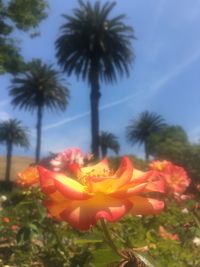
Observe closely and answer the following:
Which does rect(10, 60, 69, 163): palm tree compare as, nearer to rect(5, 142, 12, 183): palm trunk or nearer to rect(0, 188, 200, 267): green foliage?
rect(5, 142, 12, 183): palm trunk

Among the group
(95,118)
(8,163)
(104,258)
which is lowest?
(104,258)

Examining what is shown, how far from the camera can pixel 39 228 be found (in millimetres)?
2273

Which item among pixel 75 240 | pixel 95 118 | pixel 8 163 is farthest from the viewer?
pixel 8 163

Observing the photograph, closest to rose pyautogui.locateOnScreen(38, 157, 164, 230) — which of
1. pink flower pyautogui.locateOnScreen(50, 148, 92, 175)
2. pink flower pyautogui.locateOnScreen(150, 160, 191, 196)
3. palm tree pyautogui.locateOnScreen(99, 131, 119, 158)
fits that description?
pink flower pyautogui.locateOnScreen(50, 148, 92, 175)

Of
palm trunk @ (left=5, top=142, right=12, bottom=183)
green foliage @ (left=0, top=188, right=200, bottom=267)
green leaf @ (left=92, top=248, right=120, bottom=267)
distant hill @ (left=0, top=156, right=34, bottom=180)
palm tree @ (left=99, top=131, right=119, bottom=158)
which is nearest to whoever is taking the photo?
green leaf @ (left=92, top=248, right=120, bottom=267)

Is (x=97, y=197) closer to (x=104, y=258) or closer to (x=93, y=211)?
(x=93, y=211)

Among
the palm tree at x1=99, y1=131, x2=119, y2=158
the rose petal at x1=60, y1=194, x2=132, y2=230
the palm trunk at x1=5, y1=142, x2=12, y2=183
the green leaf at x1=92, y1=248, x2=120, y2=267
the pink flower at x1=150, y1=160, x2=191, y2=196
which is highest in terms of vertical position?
the palm tree at x1=99, y1=131, x2=119, y2=158

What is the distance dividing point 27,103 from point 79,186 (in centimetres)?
4501

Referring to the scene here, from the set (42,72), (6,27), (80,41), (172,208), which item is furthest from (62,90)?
(172,208)

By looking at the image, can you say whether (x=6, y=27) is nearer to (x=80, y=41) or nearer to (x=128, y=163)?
(x=80, y=41)

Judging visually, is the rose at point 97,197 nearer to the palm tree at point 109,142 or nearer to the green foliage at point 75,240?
the green foliage at point 75,240

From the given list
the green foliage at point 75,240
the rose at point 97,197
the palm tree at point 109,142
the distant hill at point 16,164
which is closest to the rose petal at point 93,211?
the rose at point 97,197

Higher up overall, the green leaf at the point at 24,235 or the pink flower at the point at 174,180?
the pink flower at the point at 174,180

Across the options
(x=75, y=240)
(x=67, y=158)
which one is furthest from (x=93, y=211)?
(x=67, y=158)
